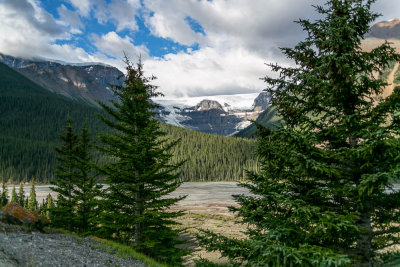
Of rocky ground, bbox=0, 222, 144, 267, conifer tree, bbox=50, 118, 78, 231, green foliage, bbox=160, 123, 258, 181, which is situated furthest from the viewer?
green foliage, bbox=160, 123, 258, 181

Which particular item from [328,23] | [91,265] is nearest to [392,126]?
[328,23]

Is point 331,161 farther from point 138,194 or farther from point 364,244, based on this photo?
point 138,194

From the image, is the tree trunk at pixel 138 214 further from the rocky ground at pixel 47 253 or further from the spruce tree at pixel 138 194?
the rocky ground at pixel 47 253

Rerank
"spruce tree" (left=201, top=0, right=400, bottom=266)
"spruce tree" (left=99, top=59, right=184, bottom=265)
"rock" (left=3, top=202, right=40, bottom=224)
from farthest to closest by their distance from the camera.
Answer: "spruce tree" (left=99, top=59, right=184, bottom=265)
"rock" (left=3, top=202, right=40, bottom=224)
"spruce tree" (left=201, top=0, right=400, bottom=266)

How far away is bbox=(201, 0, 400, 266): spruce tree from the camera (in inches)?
206

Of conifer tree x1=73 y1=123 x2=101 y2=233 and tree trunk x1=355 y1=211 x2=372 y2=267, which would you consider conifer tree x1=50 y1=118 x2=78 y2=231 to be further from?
tree trunk x1=355 y1=211 x2=372 y2=267

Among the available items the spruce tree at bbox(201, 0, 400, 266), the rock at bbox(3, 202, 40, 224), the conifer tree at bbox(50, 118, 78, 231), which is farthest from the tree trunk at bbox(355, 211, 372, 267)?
the conifer tree at bbox(50, 118, 78, 231)

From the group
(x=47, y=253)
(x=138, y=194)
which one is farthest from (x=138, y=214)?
(x=47, y=253)

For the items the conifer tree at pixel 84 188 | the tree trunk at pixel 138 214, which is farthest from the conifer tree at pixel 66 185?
the tree trunk at pixel 138 214

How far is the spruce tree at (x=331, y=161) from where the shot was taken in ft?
17.2

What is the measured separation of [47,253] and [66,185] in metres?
16.3

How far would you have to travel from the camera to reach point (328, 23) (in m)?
6.18

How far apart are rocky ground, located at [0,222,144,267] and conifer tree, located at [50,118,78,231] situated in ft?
35.8

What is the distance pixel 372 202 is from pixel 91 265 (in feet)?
26.9
